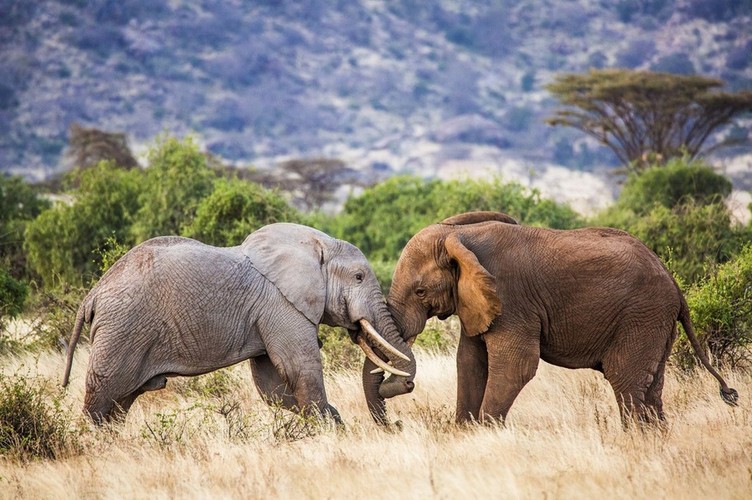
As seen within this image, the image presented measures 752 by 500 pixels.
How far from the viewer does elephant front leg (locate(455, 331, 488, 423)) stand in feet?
31.9

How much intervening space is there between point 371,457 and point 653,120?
134 feet

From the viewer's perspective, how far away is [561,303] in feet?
30.5

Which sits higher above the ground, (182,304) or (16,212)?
(182,304)

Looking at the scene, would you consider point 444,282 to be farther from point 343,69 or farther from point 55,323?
point 343,69

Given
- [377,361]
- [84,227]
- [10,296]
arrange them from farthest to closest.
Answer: [84,227] → [10,296] → [377,361]

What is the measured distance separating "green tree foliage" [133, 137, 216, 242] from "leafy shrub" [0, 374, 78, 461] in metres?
9.76

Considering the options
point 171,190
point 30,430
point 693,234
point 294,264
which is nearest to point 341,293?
point 294,264

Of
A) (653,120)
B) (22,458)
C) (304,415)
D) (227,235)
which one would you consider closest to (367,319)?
(304,415)

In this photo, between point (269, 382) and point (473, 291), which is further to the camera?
point (269, 382)

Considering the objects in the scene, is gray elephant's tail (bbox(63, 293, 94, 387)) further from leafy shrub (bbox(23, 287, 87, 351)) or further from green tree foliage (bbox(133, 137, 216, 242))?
green tree foliage (bbox(133, 137, 216, 242))

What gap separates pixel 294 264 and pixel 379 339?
102cm

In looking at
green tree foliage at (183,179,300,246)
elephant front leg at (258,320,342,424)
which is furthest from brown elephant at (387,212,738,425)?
green tree foliage at (183,179,300,246)

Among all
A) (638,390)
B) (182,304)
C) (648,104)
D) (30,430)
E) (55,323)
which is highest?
(638,390)

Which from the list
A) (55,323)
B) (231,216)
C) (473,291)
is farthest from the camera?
(231,216)
